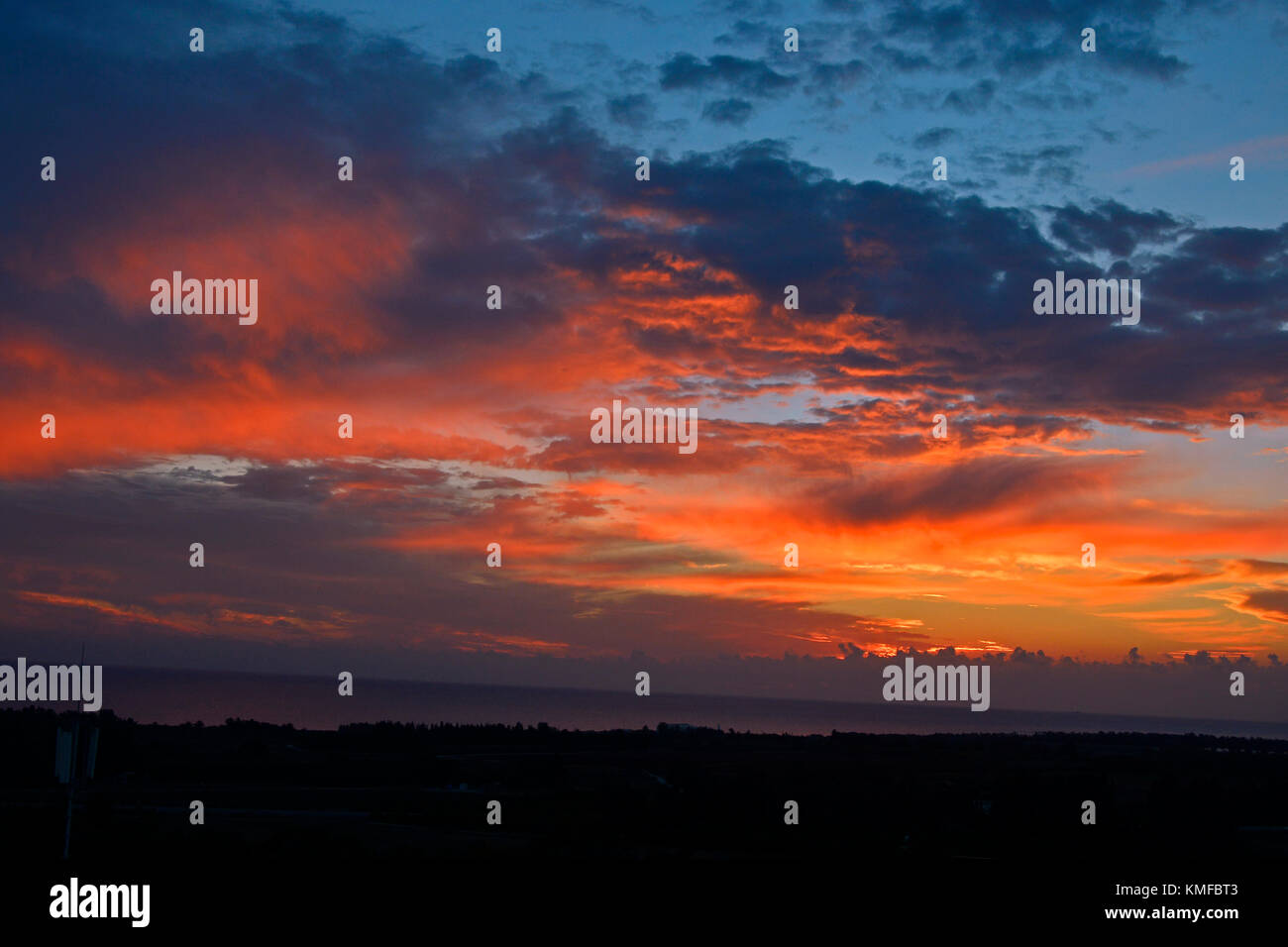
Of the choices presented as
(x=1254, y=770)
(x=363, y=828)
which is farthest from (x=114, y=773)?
(x=1254, y=770)

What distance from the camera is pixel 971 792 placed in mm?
36312

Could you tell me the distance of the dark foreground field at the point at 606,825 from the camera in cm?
1543

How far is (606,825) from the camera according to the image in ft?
88.5

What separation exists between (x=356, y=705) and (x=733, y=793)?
17617 centimetres

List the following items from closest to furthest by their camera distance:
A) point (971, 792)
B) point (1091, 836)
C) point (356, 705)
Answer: point (1091, 836)
point (971, 792)
point (356, 705)

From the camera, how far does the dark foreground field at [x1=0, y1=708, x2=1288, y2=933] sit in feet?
50.6

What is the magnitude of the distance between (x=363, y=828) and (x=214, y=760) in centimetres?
1903
